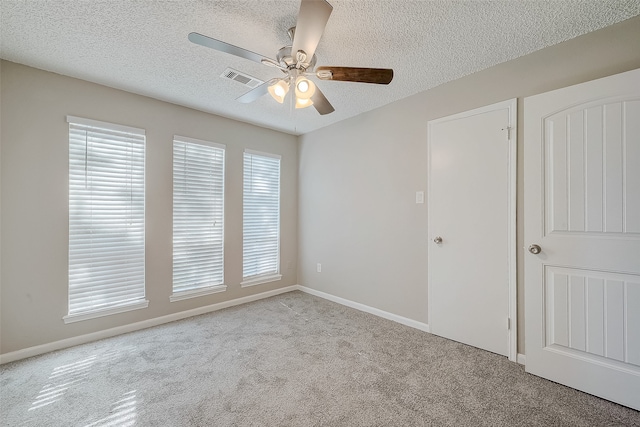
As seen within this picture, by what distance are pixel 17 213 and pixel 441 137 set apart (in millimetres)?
3935

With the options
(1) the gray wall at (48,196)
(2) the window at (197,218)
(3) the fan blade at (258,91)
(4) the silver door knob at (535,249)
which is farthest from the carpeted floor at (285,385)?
(3) the fan blade at (258,91)

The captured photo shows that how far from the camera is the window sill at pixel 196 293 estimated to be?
3.09 m

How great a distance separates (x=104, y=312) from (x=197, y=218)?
1311 millimetres

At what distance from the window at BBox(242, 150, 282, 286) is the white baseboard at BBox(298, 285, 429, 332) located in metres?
0.64

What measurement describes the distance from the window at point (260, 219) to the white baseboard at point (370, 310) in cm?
64

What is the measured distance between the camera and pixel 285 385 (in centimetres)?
188

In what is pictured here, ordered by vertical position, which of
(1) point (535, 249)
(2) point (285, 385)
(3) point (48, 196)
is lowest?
(2) point (285, 385)

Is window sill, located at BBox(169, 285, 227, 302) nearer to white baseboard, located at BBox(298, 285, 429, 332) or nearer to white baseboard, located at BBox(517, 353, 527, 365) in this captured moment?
white baseboard, located at BBox(298, 285, 429, 332)

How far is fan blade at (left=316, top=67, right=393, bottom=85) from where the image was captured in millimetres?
1646

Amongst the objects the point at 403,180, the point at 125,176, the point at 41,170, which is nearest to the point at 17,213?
the point at 41,170

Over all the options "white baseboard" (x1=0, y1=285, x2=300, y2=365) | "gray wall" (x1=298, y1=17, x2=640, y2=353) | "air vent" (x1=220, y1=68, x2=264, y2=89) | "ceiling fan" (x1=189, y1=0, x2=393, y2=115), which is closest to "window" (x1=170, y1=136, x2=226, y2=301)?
"white baseboard" (x1=0, y1=285, x2=300, y2=365)

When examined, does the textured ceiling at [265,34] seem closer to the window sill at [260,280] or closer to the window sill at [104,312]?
the window sill at [104,312]

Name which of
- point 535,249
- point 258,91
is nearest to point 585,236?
point 535,249

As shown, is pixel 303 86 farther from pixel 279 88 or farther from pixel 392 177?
pixel 392 177
